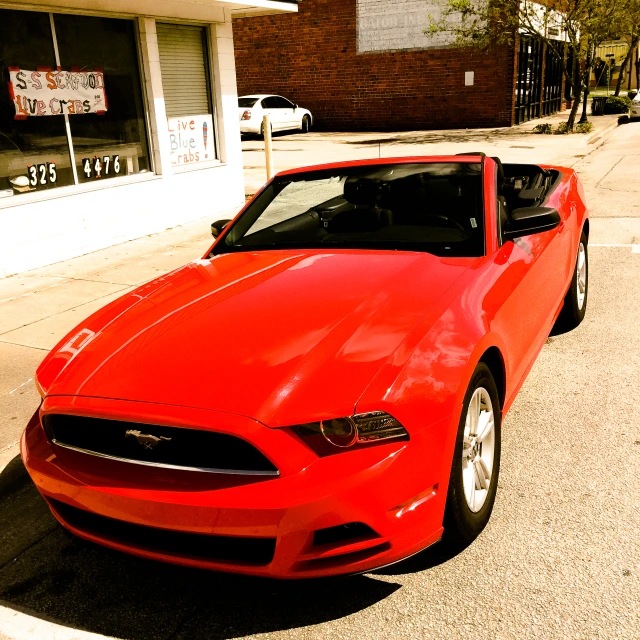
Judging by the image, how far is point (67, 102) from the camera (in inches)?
359

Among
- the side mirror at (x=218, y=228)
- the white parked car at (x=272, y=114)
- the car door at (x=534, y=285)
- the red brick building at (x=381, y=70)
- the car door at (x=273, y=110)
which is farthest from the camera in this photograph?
the red brick building at (x=381, y=70)

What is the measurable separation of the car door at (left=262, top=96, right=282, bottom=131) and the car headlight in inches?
1018

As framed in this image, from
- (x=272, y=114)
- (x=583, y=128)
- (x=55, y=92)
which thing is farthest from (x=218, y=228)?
(x=272, y=114)

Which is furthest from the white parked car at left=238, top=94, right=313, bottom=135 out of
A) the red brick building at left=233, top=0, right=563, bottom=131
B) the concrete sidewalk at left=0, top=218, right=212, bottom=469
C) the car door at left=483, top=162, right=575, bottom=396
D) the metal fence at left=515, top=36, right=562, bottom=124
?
the car door at left=483, top=162, right=575, bottom=396

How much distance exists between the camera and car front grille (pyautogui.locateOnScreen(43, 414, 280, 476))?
7.80 feet

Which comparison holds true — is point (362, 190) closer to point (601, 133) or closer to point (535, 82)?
point (601, 133)

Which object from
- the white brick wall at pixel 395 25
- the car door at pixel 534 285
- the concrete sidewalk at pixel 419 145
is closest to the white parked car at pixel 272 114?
the concrete sidewalk at pixel 419 145

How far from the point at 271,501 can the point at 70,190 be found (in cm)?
785

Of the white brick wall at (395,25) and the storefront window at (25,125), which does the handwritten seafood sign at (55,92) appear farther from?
the white brick wall at (395,25)

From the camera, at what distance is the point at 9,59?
27.3 ft

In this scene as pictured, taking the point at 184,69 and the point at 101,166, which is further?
the point at 184,69

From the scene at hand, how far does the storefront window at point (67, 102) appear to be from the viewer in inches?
332

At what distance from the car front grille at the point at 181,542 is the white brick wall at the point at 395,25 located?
90.0ft

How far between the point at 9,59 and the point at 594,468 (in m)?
7.89
